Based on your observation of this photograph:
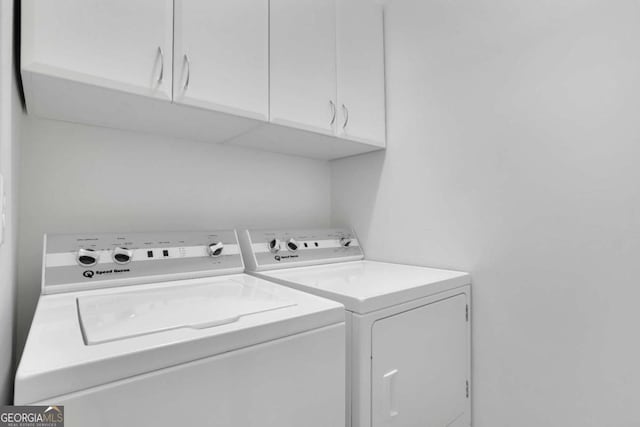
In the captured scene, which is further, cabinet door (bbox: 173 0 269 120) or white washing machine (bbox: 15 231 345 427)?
cabinet door (bbox: 173 0 269 120)

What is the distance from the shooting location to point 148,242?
123cm

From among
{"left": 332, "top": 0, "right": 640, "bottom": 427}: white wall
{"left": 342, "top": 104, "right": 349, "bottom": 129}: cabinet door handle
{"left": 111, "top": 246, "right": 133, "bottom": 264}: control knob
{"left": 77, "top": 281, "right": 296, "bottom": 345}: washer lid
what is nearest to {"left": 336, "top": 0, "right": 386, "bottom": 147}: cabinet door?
{"left": 342, "top": 104, "right": 349, "bottom": 129}: cabinet door handle

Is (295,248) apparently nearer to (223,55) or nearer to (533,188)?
(223,55)

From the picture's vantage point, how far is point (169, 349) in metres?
0.62

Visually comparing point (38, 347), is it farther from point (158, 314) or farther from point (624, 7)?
point (624, 7)

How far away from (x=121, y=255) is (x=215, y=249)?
0.33 metres

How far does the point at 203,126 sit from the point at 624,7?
1506mm

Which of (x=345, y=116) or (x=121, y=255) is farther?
(x=345, y=116)

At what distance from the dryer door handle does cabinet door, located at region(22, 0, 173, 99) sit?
1140mm

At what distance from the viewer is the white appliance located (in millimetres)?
940

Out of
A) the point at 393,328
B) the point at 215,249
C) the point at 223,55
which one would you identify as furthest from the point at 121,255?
the point at 393,328

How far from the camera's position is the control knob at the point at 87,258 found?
1073 mm

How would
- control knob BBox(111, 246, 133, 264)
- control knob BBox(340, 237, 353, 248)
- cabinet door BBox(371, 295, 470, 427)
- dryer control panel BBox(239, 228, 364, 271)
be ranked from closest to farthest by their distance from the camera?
1. cabinet door BBox(371, 295, 470, 427)
2. control knob BBox(111, 246, 133, 264)
3. dryer control panel BBox(239, 228, 364, 271)
4. control knob BBox(340, 237, 353, 248)

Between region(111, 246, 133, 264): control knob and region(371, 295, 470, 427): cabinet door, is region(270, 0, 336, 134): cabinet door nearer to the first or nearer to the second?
region(111, 246, 133, 264): control knob
